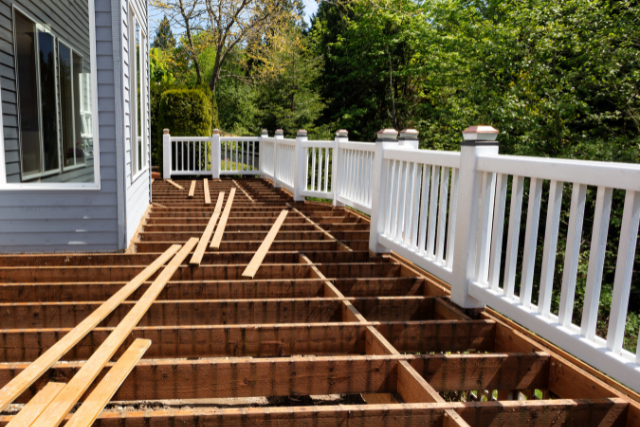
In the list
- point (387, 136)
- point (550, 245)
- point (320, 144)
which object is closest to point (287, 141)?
point (320, 144)

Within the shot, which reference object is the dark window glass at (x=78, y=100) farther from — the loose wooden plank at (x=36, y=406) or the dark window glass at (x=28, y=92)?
the loose wooden plank at (x=36, y=406)

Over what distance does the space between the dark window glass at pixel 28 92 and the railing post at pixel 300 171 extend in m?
3.38

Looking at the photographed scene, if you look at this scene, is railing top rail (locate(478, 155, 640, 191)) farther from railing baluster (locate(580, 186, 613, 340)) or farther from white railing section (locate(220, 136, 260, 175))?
white railing section (locate(220, 136, 260, 175))

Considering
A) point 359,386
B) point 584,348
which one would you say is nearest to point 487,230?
point 584,348

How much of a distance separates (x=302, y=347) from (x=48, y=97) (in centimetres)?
463

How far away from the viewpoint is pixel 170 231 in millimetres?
4934

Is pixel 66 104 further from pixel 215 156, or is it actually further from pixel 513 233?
pixel 215 156

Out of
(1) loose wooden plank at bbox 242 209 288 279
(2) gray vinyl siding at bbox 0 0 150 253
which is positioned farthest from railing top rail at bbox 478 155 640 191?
(2) gray vinyl siding at bbox 0 0 150 253

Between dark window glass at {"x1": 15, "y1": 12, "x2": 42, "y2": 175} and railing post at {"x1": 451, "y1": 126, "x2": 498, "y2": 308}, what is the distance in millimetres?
3954

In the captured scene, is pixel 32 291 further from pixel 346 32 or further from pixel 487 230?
pixel 346 32

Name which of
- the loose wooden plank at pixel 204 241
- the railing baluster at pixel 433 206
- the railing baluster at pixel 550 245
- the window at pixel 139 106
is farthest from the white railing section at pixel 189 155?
the railing baluster at pixel 550 245

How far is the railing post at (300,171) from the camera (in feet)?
24.4

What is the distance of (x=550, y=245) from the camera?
7.25ft

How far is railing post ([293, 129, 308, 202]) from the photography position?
7.43 metres
